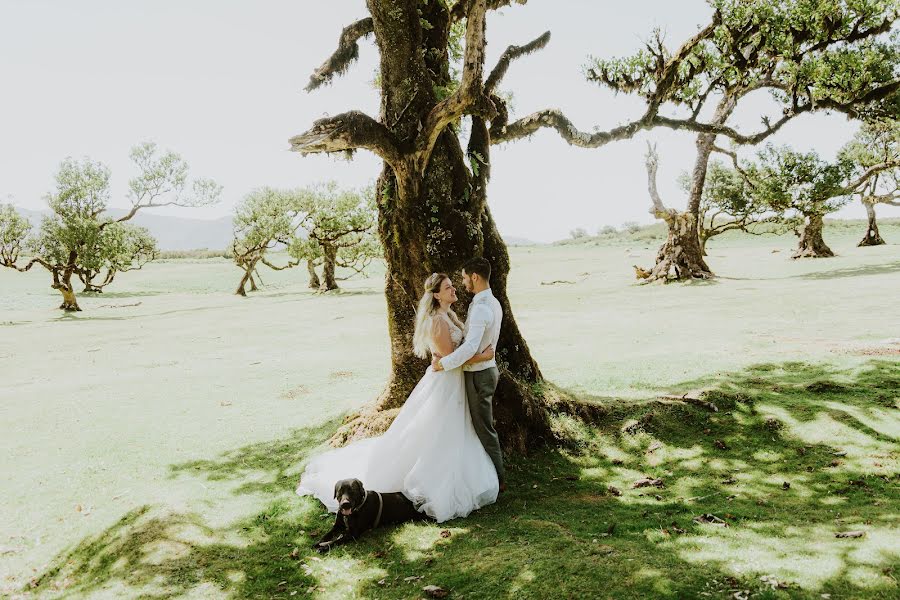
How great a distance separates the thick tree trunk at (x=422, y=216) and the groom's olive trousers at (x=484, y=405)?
3.74 ft

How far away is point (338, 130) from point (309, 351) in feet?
44.2

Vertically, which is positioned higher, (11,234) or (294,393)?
(11,234)

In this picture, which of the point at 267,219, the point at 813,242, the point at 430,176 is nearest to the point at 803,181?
the point at 813,242

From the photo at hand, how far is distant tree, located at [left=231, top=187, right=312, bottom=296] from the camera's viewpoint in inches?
1877

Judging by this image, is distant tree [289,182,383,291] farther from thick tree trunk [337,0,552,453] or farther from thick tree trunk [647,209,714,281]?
thick tree trunk [337,0,552,453]

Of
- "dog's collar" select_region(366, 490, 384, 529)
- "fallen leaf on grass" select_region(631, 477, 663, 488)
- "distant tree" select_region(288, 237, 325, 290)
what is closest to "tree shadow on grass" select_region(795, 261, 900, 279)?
"fallen leaf on grass" select_region(631, 477, 663, 488)

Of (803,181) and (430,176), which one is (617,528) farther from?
(803,181)

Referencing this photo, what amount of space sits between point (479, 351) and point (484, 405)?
68 centimetres

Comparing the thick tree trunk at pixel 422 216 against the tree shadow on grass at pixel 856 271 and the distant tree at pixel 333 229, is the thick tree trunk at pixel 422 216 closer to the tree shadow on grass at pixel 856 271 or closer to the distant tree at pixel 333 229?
the tree shadow on grass at pixel 856 271

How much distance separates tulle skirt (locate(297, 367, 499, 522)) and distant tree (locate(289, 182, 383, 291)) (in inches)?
1542

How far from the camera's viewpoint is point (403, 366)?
889cm

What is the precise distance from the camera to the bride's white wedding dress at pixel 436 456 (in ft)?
21.6

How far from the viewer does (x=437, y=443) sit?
6723 mm

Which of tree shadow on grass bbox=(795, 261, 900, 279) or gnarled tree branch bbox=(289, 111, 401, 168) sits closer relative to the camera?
gnarled tree branch bbox=(289, 111, 401, 168)
